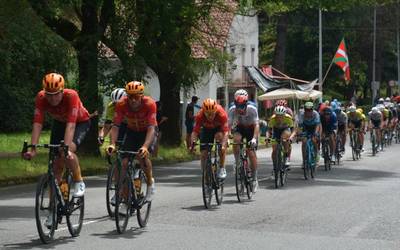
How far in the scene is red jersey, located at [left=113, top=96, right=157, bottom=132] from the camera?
11156 millimetres

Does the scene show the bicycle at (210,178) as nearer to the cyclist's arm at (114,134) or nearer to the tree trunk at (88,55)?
the cyclist's arm at (114,134)

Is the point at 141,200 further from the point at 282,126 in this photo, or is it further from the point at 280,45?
the point at 280,45

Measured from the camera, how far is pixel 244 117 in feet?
51.3

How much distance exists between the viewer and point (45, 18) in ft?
74.7

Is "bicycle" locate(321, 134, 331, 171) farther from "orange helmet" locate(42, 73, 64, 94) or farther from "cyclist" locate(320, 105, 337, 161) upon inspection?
"orange helmet" locate(42, 73, 64, 94)

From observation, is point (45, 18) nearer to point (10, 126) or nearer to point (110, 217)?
point (110, 217)

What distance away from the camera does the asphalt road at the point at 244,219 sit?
10156 mm

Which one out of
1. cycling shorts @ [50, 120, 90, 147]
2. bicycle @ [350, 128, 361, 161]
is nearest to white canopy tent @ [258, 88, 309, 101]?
bicycle @ [350, 128, 361, 161]

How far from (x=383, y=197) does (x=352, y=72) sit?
2208 inches

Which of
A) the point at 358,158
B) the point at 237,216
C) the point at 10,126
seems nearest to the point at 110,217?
the point at 237,216

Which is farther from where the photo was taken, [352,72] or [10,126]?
[352,72]

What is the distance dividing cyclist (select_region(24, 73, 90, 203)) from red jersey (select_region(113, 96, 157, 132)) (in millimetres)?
834

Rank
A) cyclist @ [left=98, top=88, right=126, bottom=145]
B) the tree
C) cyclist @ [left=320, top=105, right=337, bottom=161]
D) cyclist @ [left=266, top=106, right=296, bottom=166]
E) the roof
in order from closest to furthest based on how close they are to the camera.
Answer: cyclist @ [left=98, top=88, right=126, bottom=145] < cyclist @ [left=266, top=106, right=296, bottom=166] < the tree < cyclist @ [left=320, top=105, right=337, bottom=161] < the roof

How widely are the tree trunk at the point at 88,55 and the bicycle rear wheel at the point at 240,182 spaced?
847cm
